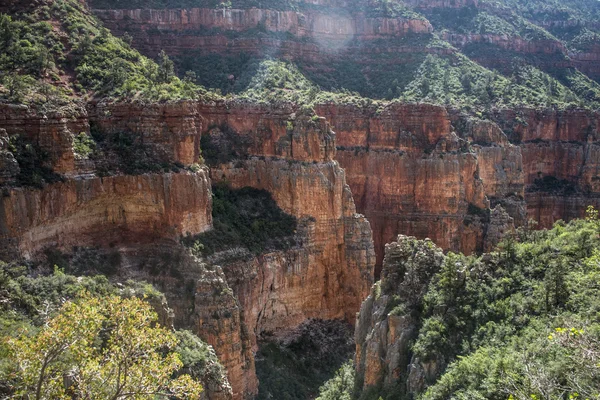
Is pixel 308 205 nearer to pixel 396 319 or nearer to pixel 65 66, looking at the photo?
pixel 65 66

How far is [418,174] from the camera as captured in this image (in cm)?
7144

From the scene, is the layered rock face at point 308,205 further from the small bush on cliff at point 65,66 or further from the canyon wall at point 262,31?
the canyon wall at point 262,31

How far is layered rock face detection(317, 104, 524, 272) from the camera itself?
231 feet

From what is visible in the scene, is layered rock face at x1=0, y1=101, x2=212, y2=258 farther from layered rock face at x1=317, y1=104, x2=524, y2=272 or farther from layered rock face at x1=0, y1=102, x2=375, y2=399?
layered rock face at x1=317, y1=104, x2=524, y2=272

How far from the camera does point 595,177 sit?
88000mm

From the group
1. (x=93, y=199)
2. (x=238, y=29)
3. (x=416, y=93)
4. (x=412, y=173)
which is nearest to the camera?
(x=93, y=199)

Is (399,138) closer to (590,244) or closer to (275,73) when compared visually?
(275,73)

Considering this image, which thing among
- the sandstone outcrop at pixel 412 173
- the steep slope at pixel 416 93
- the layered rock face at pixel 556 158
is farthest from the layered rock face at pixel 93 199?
the layered rock face at pixel 556 158

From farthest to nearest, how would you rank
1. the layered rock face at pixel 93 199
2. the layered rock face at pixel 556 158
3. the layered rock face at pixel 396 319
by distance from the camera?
the layered rock face at pixel 556 158 → the layered rock face at pixel 93 199 → the layered rock face at pixel 396 319

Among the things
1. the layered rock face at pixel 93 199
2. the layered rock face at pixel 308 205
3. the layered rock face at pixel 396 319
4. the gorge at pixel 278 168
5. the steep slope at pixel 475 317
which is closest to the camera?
the steep slope at pixel 475 317

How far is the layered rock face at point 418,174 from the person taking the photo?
7038 cm

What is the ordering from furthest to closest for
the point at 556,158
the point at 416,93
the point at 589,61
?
the point at 589,61 < the point at 556,158 < the point at 416,93

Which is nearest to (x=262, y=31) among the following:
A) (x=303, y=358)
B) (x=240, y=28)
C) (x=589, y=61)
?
(x=240, y=28)

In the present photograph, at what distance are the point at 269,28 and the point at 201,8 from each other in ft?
29.7
